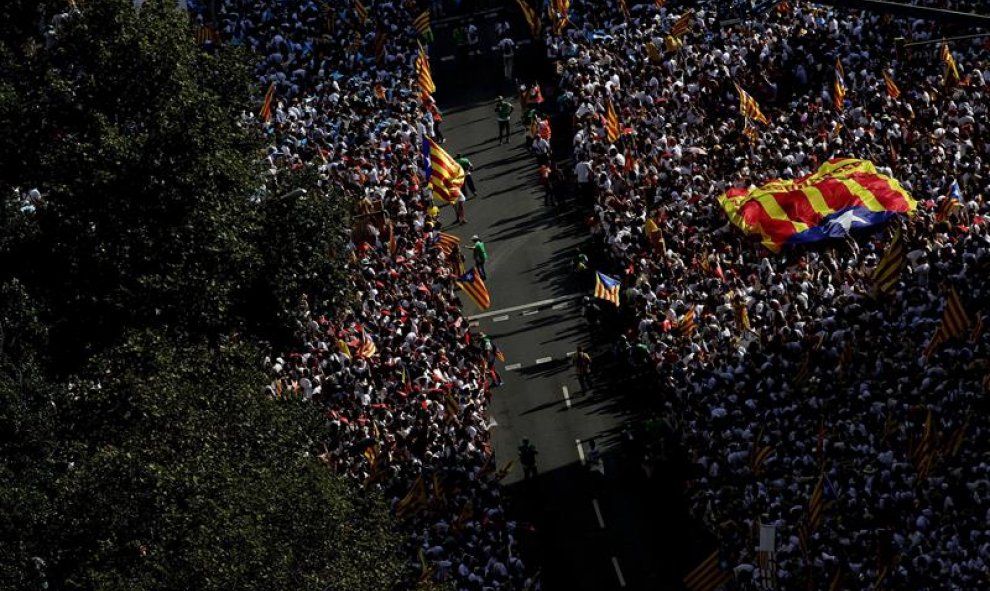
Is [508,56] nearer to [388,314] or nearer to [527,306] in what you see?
[527,306]

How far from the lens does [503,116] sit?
253 feet

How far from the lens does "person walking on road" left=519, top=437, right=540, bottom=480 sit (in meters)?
59.8

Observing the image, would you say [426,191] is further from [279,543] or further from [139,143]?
[279,543]

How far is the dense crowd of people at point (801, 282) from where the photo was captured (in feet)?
174

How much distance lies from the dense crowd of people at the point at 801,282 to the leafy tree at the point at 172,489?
10.8 m

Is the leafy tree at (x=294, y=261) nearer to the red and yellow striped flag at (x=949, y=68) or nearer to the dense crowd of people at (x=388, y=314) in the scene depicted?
the dense crowd of people at (x=388, y=314)

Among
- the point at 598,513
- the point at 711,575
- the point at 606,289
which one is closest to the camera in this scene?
the point at 711,575

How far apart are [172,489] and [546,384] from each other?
1962 centimetres

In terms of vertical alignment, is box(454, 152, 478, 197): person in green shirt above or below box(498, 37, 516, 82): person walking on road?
below

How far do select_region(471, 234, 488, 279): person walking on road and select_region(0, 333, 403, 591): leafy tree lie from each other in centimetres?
1724

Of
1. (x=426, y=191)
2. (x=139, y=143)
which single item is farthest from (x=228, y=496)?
(x=426, y=191)

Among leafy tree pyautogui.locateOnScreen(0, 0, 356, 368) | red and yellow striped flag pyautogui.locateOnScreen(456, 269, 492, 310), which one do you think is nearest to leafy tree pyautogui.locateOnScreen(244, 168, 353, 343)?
leafy tree pyautogui.locateOnScreen(0, 0, 356, 368)

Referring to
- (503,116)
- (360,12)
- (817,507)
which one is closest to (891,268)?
(817,507)

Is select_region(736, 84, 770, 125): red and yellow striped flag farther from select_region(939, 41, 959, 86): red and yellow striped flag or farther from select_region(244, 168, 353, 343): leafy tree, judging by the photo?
select_region(244, 168, 353, 343): leafy tree
